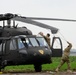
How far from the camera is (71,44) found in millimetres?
24578

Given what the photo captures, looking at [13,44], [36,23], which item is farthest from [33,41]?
[36,23]

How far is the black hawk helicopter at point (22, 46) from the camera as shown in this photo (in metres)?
24.2

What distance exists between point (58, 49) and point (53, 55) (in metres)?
0.52

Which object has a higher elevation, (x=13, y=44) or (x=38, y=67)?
(x=13, y=44)

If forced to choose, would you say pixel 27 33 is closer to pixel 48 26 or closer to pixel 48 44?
pixel 48 44

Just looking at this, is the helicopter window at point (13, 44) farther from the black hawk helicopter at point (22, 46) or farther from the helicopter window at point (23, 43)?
the helicopter window at point (23, 43)

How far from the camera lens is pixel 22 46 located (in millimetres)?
24688

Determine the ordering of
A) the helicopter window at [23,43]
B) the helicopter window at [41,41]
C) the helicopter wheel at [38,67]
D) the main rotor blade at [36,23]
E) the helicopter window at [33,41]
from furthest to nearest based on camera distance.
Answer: the helicopter wheel at [38,67] → the helicopter window at [41,41] → the helicopter window at [33,41] → the helicopter window at [23,43] → the main rotor blade at [36,23]

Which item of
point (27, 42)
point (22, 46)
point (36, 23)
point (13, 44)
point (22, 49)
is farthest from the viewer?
point (13, 44)

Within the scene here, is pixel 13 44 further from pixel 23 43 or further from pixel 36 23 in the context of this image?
pixel 36 23

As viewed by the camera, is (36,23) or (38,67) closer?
(36,23)

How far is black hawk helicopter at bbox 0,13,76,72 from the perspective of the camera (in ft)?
79.5

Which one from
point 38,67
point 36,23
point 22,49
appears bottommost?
point 38,67

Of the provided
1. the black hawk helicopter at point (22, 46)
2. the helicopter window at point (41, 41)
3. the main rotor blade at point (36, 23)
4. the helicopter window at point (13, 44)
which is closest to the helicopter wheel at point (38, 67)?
the black hawk helicopter at point (22, 46)
